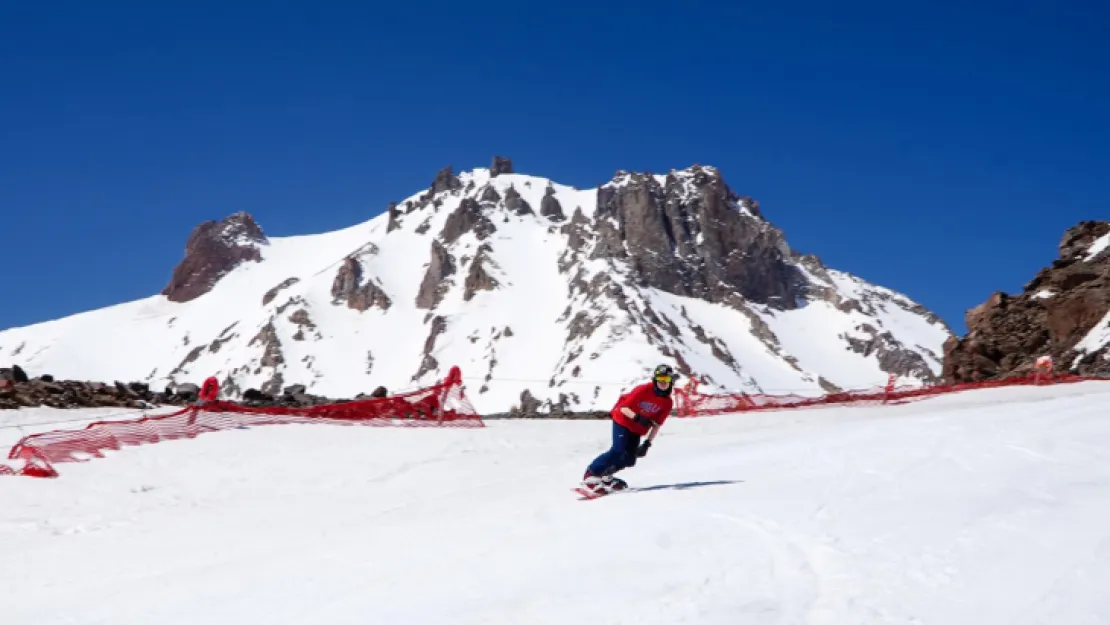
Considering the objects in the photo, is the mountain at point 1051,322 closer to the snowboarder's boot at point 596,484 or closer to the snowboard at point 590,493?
the snowboard at point 590,493

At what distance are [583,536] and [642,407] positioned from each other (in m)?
3.47

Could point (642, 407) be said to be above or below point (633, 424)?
above

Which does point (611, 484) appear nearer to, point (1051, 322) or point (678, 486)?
point (678, 486)

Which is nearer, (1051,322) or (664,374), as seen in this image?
(664,374)

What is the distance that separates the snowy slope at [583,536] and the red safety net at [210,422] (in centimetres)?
57

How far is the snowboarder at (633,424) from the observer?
12234 millimetres

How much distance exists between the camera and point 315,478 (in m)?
15.8

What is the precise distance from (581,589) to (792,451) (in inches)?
345

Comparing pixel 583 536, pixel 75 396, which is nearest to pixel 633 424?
pixel 583 536

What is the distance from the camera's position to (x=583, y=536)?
9203 mm

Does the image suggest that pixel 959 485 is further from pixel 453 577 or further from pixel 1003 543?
pixel 453 577

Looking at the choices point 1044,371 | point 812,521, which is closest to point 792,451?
point 812,521

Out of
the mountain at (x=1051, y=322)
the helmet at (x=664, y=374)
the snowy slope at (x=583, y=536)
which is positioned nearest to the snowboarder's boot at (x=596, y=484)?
the snowy slope at (x=583, y=536)

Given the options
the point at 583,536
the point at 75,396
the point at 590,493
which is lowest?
the point at 583,536
